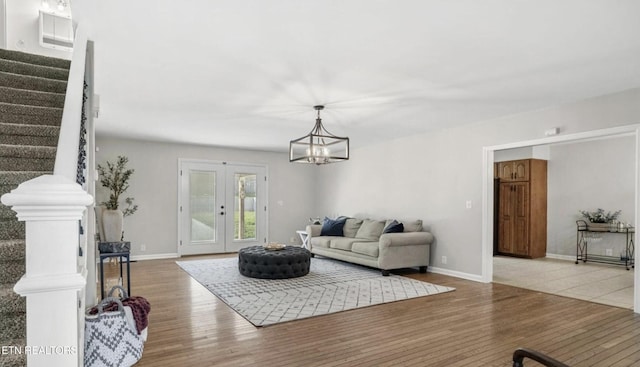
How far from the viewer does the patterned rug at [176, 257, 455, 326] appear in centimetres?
386

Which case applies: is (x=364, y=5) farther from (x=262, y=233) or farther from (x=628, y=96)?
(x=262, y=233)

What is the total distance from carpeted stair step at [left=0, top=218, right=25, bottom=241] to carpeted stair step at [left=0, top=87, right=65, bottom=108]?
3.97ft

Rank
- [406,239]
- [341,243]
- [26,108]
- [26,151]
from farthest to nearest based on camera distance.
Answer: [341,243] < [406,239] < [26,108] < [26,151]

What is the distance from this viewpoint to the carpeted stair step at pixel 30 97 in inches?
109

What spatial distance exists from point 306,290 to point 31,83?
355cm

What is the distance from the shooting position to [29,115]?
8.71 ft

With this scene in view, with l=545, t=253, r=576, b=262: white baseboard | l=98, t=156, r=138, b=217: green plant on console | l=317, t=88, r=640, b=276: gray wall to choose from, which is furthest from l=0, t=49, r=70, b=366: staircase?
l=545, t=253, r=576, b=262: white baseboard

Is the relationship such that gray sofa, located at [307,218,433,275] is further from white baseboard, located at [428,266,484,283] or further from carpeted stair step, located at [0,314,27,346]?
carpeted stair step, located at [0,314,27,346]

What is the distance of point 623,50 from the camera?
3008mm

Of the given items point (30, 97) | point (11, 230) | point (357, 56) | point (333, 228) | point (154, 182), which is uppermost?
point (357, 56)

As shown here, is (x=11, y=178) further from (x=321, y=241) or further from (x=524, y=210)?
(x=524, y=210)

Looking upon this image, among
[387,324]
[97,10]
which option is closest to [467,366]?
[387,324]

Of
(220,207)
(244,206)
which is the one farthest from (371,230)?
(220,207)

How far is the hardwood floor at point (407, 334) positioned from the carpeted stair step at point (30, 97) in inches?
81.0
